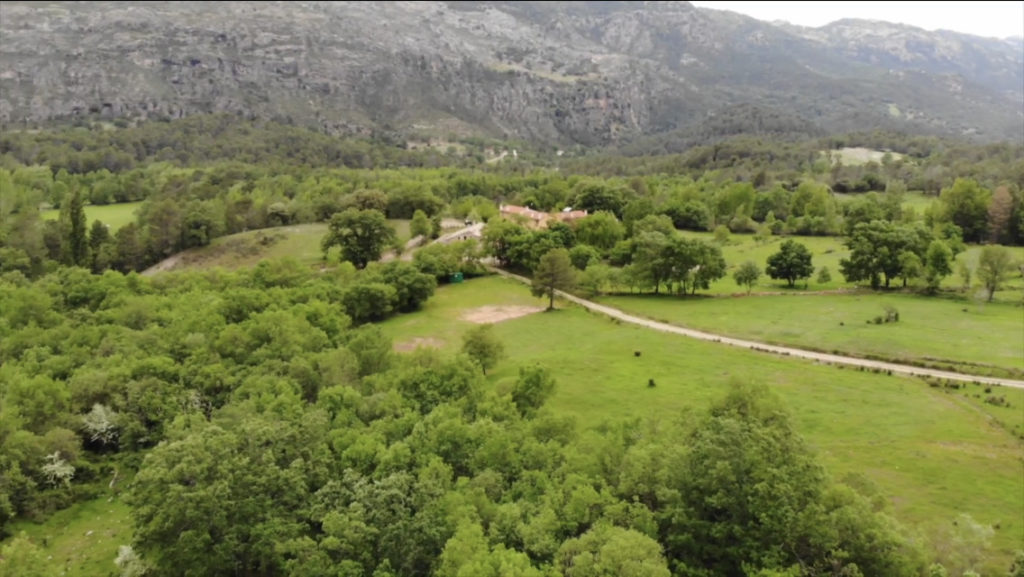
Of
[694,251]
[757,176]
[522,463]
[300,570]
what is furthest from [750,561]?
[757,176]

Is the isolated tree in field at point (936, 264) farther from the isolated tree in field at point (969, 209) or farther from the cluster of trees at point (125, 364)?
the cluster of trees at point (125, 364)

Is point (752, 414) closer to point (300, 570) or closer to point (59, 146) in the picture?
point (300, 570)

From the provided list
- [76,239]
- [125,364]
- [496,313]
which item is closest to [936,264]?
[496,313]

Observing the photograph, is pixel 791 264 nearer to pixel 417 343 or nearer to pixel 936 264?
pixel 936 264

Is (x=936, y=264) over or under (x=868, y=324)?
over

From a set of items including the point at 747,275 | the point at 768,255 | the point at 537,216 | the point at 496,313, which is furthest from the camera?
the point at 537,216

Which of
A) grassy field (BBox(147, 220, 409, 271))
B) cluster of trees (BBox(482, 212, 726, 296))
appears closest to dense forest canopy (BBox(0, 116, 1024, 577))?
cluster of trees (BBox(482, 212, 726, 296))

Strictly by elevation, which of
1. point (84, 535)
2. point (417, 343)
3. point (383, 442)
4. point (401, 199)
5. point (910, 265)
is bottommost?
point (84, 535)
